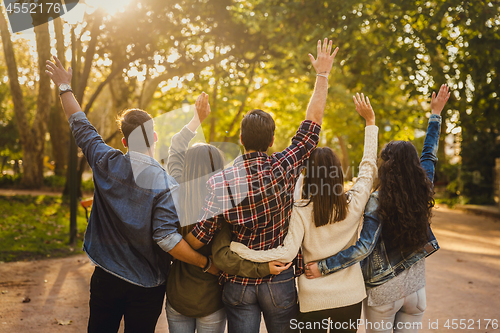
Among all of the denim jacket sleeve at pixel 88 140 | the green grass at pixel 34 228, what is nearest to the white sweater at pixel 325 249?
the denim jacket sleeve at pixel 88 140

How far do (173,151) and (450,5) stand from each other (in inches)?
341

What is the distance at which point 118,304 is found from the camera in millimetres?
2391

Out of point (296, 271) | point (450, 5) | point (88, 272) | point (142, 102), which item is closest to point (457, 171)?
point (450, 5)

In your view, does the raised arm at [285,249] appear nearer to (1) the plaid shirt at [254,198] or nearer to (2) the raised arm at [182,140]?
(1) the plaid shirt at [254,198]

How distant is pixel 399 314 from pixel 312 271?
2.60ft

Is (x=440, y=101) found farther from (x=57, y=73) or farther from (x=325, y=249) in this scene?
(x=57, y=73)

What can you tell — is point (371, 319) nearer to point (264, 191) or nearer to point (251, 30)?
point (264, 191)

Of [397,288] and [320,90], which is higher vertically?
[320,90]

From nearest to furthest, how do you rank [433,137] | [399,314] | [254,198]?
[254,198] < [399,314] < [433,137]

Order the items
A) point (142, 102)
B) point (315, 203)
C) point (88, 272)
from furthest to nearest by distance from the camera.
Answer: point (142, 102), point (88, 272), point (315, 203)

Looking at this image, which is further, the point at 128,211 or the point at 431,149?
the point at 431,149

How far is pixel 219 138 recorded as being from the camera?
27031 millimetres

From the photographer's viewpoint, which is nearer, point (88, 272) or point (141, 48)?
point (88, 272)

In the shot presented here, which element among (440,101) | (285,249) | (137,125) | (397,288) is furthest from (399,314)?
(137,125)
